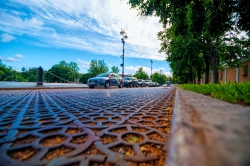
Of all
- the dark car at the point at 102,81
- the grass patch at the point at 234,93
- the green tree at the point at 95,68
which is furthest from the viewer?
the green tree at the point at 95,68

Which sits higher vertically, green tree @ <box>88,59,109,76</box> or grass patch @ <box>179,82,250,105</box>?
green tree @ <box>88,59,109,76</box>

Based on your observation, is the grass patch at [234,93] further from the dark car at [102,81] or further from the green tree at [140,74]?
the green tree at [140,74]

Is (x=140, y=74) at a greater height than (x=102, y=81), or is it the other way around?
(x=140, y=74)

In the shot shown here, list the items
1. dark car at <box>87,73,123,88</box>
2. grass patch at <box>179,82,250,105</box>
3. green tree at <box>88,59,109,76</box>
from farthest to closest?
green tree at <box>88,59,109,76</box> < dark car at <box>87,73,123,88</box> < grass patch at <box>179,82,250,105</box>

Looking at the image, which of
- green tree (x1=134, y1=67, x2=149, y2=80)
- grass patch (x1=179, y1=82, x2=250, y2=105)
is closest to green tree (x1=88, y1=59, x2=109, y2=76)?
green tree (x1=134, y1=67, x2=149, y2=80)

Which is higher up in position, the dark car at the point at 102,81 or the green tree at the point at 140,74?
the green tree at the point at 140,74

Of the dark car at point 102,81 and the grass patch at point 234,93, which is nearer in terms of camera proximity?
the grass patch at point 234,93

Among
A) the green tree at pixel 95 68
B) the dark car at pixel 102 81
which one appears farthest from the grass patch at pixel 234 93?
the green tree at pixel 95 68

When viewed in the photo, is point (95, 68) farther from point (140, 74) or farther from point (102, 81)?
point (102, 81)

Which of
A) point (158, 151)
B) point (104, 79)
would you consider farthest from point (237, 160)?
point (104, 79)

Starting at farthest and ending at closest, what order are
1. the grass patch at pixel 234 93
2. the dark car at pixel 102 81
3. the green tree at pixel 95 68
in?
the green tree at pixel 95 68 → the dark car at pixel 102 81 → the grass patch at pixel 234 93

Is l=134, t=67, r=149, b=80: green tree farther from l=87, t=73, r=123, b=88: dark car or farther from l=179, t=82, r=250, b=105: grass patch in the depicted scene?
l=179, t=82, r=250, b=105: grass patch

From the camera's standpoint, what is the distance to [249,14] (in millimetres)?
3617

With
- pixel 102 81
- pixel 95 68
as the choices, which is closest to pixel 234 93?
pixel 102 81
